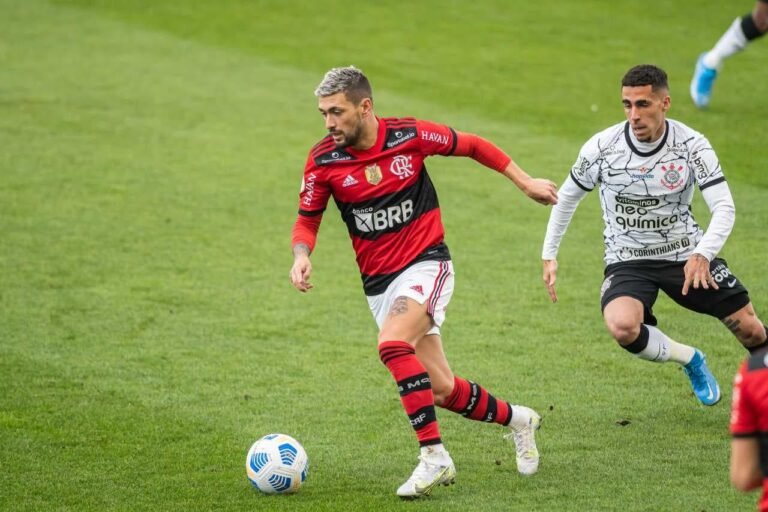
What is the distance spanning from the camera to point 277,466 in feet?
22.3

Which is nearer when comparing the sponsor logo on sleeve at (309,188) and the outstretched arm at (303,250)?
the outstretched arm at (303,250)

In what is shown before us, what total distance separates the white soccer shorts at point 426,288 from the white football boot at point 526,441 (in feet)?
2.46

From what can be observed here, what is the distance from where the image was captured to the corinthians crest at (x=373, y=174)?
7.08 metres

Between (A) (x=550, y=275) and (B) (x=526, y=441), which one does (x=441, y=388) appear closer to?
(B) (x=526, y=441)

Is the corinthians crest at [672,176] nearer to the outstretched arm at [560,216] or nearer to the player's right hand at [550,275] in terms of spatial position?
the outstretched arm at [560,216]

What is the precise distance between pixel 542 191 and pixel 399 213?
869 mm

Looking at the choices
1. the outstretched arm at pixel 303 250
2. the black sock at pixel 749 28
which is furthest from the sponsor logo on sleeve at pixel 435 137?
the black sock at pixel 749 28

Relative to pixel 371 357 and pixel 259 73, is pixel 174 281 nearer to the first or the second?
pixel 371 357

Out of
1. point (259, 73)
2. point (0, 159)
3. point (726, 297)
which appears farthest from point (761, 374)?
point (259, 73)

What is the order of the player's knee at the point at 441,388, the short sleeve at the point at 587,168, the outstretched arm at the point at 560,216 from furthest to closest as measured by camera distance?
the outstretched arm at the point at 560,216 → the short sleeve at the point at 587,168 → the player's knee at the point at 441,388

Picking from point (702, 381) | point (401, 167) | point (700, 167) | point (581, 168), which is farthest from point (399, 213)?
point (702, 381)

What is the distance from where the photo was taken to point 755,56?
19125 millimetres

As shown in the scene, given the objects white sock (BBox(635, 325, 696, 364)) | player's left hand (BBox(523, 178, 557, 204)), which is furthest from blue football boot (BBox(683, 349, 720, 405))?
player's left hand (BBox(523, 178, 557, 204))

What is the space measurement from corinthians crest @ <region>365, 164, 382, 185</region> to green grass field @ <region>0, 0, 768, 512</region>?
1.78m
